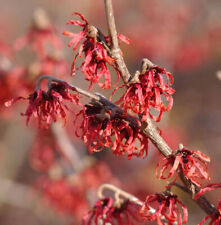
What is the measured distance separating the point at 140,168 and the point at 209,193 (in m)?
1.28

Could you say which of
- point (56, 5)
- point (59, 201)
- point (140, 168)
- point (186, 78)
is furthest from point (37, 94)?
point (186, 78)

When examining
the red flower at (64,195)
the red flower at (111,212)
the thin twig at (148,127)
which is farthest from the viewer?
the red flower at (64,195)

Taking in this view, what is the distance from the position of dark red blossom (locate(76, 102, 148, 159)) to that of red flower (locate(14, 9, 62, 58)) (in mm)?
1966

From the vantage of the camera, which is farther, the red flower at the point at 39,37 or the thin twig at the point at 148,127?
the red flower at the point at 39,37

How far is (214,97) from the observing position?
23.9ft

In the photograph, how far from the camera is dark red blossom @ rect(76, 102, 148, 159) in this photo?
151 cm

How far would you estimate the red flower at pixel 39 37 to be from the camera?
11.0 ft

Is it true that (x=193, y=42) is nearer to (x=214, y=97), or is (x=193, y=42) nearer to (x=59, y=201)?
(x=214, y=97)

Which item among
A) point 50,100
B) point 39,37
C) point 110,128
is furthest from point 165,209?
point 39,37

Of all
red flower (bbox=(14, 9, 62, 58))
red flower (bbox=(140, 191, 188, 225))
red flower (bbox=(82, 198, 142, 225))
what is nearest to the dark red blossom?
red flower (bbox=(140, 191, 188, 225))

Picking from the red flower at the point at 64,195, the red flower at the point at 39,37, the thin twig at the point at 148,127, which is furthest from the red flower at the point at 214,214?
the red flower at the point at 39,37

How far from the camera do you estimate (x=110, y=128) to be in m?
1.51

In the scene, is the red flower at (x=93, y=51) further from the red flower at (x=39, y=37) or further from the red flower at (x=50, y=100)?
the red flower at (x=39, y=37)

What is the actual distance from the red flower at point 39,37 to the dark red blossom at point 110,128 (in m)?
1.97
